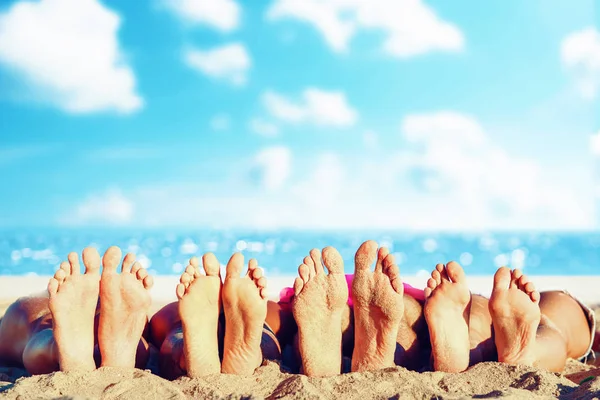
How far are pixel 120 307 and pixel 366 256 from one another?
30.6 inches

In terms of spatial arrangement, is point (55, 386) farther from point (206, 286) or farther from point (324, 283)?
point (324, 283)

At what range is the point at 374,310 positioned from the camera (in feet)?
5.67

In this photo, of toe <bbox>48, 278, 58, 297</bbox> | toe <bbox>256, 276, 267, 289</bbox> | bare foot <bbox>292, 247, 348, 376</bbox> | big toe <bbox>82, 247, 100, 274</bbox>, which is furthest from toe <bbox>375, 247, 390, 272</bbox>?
toe <bbox>48, 278, 58, 297</bbox>

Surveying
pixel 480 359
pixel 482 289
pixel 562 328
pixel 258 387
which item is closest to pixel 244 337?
pixel 258 387

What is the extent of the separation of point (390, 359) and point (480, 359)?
1.12 feet

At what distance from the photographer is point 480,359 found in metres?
1.87

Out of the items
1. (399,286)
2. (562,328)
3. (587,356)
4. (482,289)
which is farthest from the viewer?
(482,289)

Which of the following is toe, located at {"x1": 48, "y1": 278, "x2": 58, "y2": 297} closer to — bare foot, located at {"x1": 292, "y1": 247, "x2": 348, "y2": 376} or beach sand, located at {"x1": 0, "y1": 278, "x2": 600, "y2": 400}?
beach sand, located at {"x1": 0, "y1": 278, "x2": 600, "y2": 400}

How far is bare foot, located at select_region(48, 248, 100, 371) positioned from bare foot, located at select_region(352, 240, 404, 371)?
2.68 feet

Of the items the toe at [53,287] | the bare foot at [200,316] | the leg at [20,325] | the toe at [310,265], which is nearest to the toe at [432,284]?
the toe at [310,265]

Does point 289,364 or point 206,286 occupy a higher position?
point 206,286

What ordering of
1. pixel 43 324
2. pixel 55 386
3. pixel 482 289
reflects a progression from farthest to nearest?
pixel 482 289 < pixel 43 324 < pixel 55 386

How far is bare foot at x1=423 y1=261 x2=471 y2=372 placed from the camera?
1.76 m

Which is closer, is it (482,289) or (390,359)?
(390,359)
